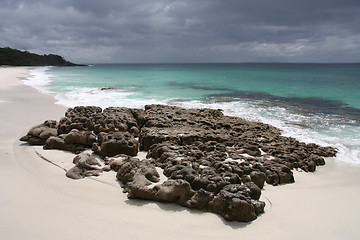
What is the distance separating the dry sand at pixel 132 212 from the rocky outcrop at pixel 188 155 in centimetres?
24

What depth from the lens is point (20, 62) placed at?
272ft

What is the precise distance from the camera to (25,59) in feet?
285

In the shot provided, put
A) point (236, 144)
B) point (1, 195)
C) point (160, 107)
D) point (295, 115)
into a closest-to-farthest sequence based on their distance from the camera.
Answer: point (1, 195), point (236, 144), point (160, 107), point (295, 115)

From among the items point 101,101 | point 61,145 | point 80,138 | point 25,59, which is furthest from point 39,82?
point 25,59

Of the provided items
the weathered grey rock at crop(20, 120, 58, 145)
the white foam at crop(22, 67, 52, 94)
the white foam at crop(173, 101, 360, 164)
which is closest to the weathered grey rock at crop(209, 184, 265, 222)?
the white foam at crop(173, 101, 360, 164)

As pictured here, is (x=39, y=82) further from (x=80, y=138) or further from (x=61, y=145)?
(x=80, y=138)

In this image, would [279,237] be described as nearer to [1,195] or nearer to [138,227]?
[138,227]

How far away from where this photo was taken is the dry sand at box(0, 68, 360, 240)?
383 centimetres

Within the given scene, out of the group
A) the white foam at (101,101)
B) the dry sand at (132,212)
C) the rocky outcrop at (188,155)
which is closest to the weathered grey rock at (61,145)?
the rocky outcrop at (188,155)

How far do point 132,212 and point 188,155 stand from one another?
251 centimetres

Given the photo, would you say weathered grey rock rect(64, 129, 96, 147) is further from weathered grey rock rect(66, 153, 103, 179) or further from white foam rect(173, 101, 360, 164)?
white foam rect(173, 101, 360, 164)

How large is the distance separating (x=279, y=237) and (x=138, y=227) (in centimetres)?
214

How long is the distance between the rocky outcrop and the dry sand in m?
0.24

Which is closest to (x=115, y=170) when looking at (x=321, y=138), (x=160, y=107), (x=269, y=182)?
(x=269, y=182)
